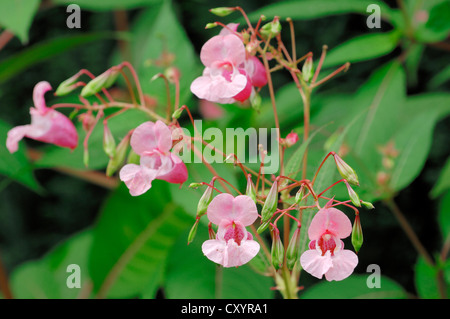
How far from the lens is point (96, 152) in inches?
33.8

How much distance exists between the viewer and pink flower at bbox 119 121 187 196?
18.0 inches

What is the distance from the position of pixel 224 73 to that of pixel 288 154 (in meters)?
0.23

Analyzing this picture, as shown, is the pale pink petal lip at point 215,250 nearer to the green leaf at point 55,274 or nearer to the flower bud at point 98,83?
the flower bud at point 98,83

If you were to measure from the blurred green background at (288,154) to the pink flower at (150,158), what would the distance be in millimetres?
148

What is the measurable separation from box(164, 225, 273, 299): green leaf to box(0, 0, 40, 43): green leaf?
397 millimetres

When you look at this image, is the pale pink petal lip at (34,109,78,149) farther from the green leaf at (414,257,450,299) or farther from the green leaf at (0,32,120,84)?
the green leaf at (414,257,450,299)

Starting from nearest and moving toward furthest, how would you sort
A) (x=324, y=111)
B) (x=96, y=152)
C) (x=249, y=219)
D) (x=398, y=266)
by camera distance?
(x=249, y=219) → (x=96, y=152) → (x=324, y=111) → (x=398, y=266)

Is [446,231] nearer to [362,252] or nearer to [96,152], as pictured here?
[362,252]

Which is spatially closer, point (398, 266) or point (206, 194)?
point (206, 194)

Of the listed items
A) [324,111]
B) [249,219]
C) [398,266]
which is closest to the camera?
[249,219]

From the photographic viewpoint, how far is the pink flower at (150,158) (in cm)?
46

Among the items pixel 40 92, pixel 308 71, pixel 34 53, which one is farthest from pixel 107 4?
pixel 308 71

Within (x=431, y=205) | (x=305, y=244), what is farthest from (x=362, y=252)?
(x=305, y=244)

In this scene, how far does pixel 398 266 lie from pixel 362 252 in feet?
0.31
